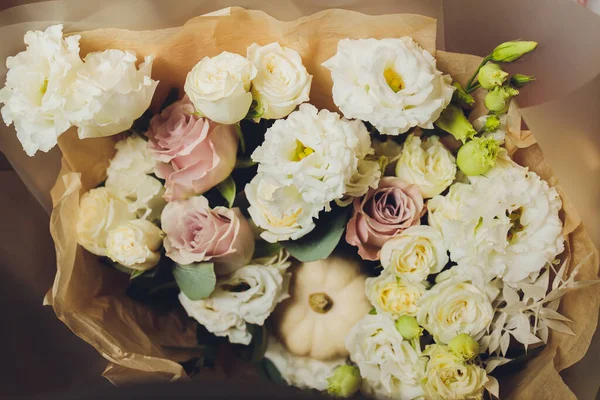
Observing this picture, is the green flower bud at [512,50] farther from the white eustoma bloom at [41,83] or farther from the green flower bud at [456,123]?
the white eustoma bloom at [41,83]

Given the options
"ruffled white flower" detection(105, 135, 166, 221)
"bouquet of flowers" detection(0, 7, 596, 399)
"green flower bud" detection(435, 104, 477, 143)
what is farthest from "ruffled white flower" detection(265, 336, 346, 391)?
"green flower bud" detection(435, 104, 477, 143)

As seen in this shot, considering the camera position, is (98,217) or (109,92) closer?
(109,92)

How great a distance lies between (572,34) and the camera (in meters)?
0.69

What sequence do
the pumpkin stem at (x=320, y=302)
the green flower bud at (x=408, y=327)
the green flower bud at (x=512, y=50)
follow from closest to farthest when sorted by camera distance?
the green flower bud at (x=512, y=50)
the green flower bud at (x=408, y=327)
the pumpkin stem at (x=320, y=302)

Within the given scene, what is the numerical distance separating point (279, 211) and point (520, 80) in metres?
0.31

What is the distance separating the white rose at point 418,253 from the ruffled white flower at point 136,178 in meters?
0.34

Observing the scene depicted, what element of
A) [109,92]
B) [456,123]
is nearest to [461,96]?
[456,123]

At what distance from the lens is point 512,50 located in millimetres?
623

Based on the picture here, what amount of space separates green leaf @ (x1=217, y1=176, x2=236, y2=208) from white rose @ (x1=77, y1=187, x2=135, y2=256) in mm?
133

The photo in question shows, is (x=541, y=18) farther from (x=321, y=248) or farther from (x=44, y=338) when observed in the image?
(x=44, y=338)

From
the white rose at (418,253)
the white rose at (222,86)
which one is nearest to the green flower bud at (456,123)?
the white rose at (418,253)

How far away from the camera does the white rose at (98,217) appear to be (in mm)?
759

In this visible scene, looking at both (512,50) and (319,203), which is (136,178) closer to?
(319,203)

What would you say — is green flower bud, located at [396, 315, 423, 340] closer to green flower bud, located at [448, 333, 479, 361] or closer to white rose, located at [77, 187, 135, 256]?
green flower bud, located at [448, 333, 479, 361]
